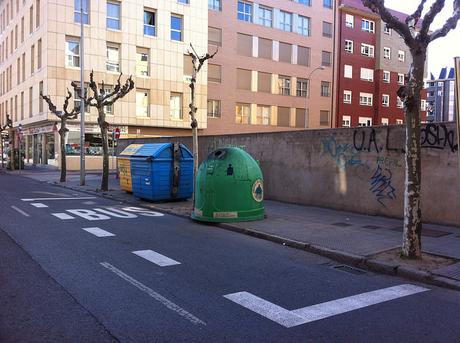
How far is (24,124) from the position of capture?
4162 centimetres

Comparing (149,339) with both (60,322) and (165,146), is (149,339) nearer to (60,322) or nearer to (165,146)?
(60,322)

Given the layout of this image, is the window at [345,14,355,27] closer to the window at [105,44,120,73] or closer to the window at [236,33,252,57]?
the window at [236,33,252,57]

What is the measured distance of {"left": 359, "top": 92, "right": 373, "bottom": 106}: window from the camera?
5394cm

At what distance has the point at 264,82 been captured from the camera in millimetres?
46594

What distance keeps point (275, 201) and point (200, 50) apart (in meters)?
28.9

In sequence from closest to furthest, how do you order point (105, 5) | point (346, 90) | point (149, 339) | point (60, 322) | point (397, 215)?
point (149, 339)
point (60, 322)
point (397, 215)
point (105, 5)
point (346, 90)

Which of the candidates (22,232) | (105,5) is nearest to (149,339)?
(22,232)

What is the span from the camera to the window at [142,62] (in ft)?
123

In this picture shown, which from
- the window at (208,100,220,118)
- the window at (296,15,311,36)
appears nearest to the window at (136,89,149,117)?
the window at (208,100,220,118)

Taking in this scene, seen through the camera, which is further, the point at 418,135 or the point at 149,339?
the point at 418,135

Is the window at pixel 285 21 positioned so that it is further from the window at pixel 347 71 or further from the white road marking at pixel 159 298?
the white road marking at pixel 159 298

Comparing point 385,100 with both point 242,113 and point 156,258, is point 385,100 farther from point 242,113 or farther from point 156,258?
point 156,258

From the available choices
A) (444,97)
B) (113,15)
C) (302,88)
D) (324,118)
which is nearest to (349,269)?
(113,15)

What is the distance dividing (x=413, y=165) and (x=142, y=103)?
108ft
